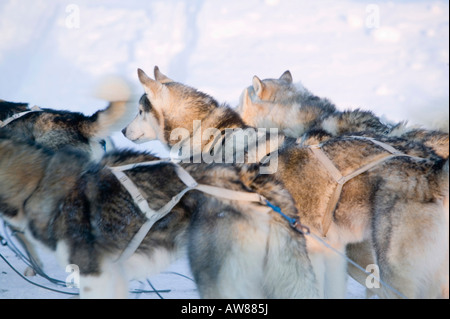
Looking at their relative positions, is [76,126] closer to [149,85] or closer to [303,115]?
[149,85]

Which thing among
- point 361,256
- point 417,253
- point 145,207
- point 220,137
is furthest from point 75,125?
point 417,253

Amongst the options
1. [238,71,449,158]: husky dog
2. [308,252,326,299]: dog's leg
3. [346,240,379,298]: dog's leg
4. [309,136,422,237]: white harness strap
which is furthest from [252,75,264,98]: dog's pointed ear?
[308,252,326,299]: dog's leg

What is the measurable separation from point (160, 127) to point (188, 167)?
1.27m

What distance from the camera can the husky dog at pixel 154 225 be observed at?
2004 mm

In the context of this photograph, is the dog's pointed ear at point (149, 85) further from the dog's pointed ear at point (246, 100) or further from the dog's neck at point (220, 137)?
the dog's pointed ear at point (246, 100)

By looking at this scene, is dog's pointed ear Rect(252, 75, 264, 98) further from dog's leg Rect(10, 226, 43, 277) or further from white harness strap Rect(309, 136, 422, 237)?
dog's leg Rect(10, 226, 43, 277)

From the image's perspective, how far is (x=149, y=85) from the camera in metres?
3.48

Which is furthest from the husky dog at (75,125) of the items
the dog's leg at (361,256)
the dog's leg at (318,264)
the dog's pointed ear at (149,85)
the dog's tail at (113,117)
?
the dog's leg at (361,256)

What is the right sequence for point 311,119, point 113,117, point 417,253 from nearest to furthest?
point 417,253 → point 311,119 → point 113,117

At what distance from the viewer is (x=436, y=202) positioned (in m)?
2.29

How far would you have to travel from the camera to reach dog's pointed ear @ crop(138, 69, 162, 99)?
11.4ft

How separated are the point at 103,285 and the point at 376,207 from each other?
1603 mm
